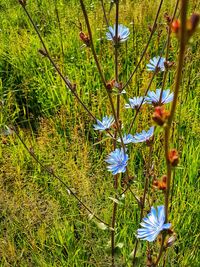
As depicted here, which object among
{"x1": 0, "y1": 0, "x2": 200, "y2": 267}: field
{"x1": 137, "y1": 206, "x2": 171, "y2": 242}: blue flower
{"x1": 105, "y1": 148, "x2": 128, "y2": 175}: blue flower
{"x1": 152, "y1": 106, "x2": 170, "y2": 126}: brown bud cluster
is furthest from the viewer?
{"x1": 0, "y1": 0, "x2": 200, "y2": 267}: field

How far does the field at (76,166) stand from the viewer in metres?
1.85

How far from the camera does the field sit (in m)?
1.85

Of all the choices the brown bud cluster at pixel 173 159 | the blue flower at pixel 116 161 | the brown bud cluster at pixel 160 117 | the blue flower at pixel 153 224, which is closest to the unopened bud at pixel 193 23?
the brown bud cluster at pixel 160 117

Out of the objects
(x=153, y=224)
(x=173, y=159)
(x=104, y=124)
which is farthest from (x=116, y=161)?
(x=173, y=159)

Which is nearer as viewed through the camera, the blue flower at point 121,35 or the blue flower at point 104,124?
the blue flower at point 121,35

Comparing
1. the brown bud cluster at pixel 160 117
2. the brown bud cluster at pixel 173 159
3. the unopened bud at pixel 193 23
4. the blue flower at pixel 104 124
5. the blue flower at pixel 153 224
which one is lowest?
the blue flower at pixel 153 224

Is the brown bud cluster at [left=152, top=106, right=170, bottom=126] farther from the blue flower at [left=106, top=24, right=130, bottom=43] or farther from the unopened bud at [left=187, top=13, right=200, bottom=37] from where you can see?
the blue flower at [left=106, top=24, right=130, bottom=43]

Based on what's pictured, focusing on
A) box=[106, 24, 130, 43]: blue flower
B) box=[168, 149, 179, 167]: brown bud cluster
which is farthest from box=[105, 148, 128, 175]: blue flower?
box=[168, 149, 179, 167]: brown bud cluster

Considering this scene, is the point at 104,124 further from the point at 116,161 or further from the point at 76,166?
the point at 76,166

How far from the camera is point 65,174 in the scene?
221 centimetres

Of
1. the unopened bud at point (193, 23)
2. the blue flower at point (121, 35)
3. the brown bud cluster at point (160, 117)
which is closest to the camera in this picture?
the unopened bud at point (193, 23)

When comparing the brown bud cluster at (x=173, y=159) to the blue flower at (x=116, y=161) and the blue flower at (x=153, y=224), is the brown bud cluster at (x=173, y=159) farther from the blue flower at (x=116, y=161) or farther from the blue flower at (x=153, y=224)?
the blue flower at (x=116, y=161)

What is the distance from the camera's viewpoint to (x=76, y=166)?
2156 millimetres

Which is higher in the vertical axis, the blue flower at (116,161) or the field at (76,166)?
the blue flower at (116,161)
